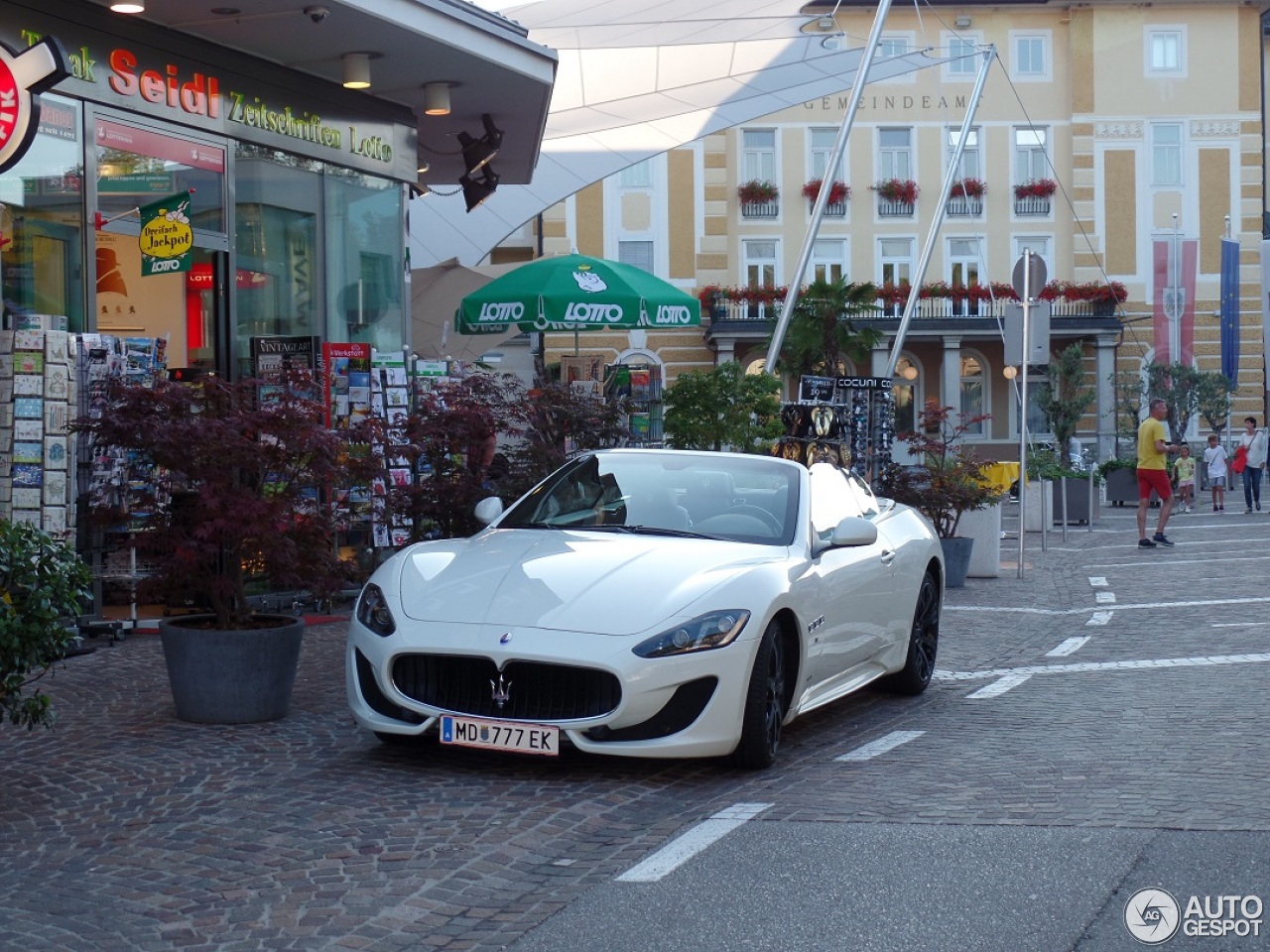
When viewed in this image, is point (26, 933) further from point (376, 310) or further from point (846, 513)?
point (376, 310)

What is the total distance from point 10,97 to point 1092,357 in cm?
4581

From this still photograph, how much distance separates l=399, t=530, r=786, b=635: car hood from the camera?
6773mm

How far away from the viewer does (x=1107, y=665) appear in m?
10.6

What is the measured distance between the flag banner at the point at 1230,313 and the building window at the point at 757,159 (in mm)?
13752

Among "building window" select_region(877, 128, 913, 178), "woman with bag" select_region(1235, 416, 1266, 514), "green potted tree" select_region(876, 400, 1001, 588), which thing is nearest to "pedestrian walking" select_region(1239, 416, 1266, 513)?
"woman with bag" select_region(1235, 416, 1266, 514)

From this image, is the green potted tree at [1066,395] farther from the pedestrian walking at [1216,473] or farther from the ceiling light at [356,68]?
the ceiling light at [356,68]

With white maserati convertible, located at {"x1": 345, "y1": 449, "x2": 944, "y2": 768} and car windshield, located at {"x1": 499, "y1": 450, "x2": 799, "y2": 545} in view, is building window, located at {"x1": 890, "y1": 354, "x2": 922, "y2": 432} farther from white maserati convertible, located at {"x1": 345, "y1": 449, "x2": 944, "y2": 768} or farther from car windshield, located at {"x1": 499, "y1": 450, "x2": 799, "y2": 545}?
white maserati convertible, located at {"x1": 345, "y1": 449, "x2": 944, "y2": 768}

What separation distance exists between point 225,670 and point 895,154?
4551 cm

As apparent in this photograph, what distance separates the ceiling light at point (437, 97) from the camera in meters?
14.6

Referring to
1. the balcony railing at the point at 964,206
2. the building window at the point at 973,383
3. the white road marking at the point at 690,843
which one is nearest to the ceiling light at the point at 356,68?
the white road marking at the point at 690,843

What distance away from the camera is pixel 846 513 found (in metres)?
8.73

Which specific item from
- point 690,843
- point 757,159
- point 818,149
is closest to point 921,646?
point 690,843

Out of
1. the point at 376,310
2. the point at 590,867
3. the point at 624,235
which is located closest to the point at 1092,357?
the point at 624,235

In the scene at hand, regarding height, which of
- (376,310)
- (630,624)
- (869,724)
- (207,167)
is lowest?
(869,724)
